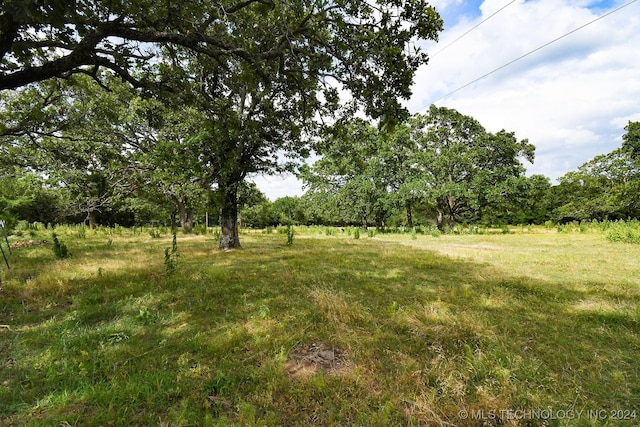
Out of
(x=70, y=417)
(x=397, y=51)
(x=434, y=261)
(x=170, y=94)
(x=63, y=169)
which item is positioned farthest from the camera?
(x=63, y=169)

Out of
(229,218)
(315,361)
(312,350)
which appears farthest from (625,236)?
(229,218)

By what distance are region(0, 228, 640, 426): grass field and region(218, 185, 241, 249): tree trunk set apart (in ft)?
17.5

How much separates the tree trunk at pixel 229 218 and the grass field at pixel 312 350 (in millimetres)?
5345

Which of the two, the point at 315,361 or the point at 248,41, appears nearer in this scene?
the point at 315,361

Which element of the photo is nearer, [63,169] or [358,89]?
[358,89]

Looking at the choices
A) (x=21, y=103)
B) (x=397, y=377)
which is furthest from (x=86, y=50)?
(x=21, y=103)

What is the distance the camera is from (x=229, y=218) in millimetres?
12633

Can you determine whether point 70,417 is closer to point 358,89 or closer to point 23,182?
point 358,89

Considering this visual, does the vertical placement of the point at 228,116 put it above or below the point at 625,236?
above

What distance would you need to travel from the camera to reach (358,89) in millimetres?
5270

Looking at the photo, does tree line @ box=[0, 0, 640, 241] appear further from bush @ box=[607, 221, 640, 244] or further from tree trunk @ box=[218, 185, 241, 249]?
bush @ box=[607, 221, 640, 244]

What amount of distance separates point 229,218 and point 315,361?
10261 millimetres

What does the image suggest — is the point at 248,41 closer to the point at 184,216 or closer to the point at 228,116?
the point at 228,116

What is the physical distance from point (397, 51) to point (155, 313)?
597cm
